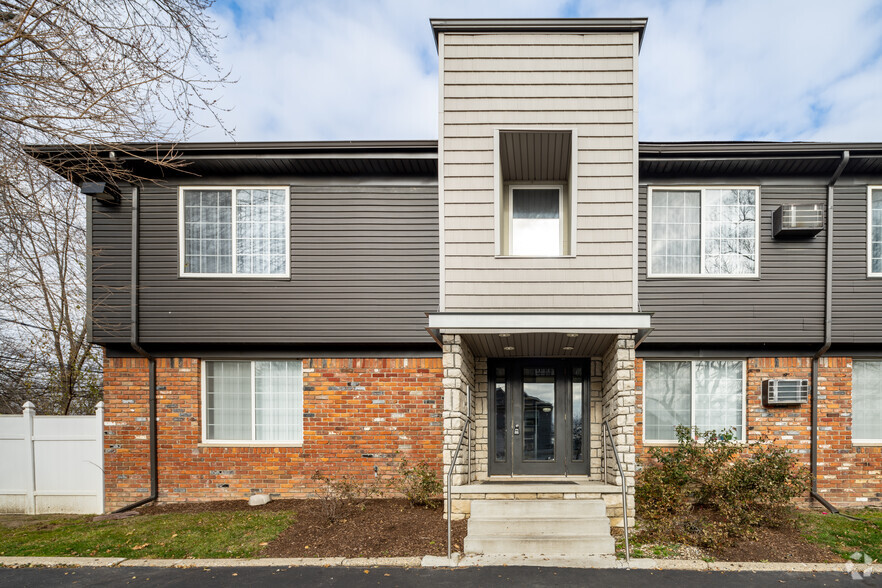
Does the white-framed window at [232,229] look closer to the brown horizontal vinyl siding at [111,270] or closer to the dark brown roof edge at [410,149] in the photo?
the dark brown roof edge at [410,149]

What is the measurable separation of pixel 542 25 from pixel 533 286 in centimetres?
355

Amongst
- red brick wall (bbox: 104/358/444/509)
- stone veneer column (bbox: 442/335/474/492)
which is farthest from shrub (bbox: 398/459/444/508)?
stone veneer column (bbox: 442/335/474/492)

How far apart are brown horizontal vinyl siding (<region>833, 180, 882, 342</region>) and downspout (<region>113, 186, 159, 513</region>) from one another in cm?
1130

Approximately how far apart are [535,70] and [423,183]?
2.54 meters

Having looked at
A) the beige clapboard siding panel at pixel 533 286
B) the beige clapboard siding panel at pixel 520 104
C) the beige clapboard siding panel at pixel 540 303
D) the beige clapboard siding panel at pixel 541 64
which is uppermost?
the beige clapboard siding panel at pixel 541 64

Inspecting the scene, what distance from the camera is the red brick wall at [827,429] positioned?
7.83 meters

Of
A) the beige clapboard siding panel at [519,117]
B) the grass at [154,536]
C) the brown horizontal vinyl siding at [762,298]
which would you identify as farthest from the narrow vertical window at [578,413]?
the grass at [154,536]

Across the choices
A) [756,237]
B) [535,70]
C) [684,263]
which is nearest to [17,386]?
[535,70]

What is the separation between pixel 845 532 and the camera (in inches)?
247

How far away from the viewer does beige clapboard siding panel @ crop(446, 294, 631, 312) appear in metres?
6.32

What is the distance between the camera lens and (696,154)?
7680 millimetres

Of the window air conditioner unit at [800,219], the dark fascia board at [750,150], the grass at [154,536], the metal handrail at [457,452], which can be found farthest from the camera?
the window air conditioner unit at [800,219]

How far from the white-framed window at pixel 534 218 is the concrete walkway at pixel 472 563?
4141mm

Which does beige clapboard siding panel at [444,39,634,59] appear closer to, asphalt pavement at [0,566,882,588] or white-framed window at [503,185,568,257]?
white-framed window at [503,185,568,257]
